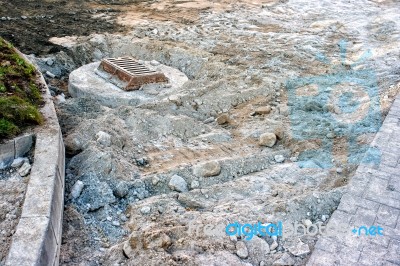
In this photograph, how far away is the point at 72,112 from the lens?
5.90 meters

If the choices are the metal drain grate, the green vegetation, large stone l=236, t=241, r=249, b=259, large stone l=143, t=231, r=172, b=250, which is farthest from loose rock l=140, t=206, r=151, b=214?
the metal drain grate

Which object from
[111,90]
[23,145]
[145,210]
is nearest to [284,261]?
[145,210]

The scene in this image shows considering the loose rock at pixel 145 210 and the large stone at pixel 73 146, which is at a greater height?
the large stone at pixel 73 146

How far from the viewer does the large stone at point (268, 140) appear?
524 cm

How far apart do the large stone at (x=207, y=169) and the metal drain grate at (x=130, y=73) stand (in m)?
2.59

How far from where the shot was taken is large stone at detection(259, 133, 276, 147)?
5242 mm

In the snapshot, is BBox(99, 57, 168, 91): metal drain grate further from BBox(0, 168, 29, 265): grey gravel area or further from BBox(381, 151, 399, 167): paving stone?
BBox(381, 151, 399, 167): paving stone

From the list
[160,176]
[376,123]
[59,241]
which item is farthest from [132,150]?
[376,123]

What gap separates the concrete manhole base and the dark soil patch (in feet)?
5.65

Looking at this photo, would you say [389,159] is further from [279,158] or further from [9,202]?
[9,202]

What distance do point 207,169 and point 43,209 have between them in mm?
1899

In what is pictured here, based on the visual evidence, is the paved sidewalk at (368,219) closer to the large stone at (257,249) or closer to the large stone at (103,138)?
the large stone at (257,249)

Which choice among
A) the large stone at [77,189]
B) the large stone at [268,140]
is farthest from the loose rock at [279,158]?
the large stone at [77,189]

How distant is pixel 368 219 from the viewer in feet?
11.8
